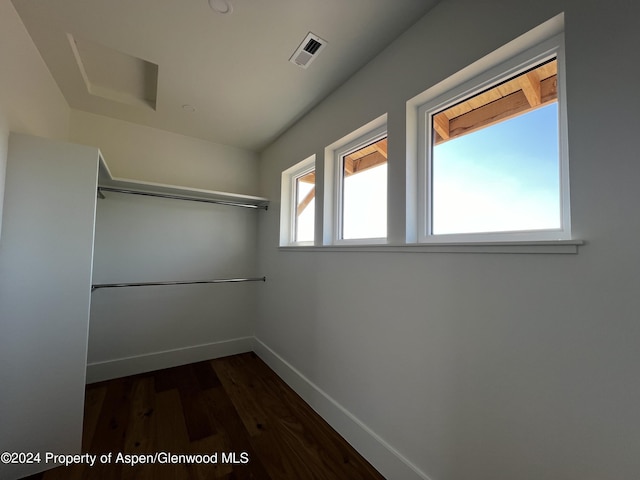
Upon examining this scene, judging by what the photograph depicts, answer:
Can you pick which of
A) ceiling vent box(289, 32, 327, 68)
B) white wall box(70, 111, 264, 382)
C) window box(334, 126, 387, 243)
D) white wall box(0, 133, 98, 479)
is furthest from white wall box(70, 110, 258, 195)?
ceiling vent box(289, 32, 327, 68)

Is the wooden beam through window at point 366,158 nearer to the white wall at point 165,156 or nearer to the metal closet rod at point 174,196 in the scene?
the metal closet rod at point 174,196

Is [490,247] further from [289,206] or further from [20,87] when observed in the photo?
[20,87]

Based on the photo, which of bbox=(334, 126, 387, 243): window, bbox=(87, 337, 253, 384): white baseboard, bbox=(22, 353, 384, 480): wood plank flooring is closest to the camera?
bbox=(22, 353, 384, 480): wood plank flooring

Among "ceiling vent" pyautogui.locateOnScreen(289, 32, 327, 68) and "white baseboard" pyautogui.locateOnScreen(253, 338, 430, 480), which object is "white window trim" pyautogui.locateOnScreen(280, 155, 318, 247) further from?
"white baseboard" pyautogui.locateOnScreen(253, 338, 430, 480)

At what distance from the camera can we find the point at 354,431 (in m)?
1.55

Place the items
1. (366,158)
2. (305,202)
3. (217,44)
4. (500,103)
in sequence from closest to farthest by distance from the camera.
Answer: (500,103) < (217,44) < (366,158) < (305,202)

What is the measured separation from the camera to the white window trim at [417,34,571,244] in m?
0.91

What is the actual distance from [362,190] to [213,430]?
6.29 feet

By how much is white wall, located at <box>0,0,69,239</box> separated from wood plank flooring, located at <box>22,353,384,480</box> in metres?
1.52

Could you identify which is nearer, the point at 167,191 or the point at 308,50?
the point at 308,50

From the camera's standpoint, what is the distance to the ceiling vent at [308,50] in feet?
4.76

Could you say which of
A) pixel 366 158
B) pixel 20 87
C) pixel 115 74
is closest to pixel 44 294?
pixel 20 87

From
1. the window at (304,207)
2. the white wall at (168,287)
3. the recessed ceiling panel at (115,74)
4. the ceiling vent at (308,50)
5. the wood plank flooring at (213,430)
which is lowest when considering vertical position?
the wood plank flooring at (213,430)

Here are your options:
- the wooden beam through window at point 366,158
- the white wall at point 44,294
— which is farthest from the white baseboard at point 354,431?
the wooden beam through window at point 366,158
